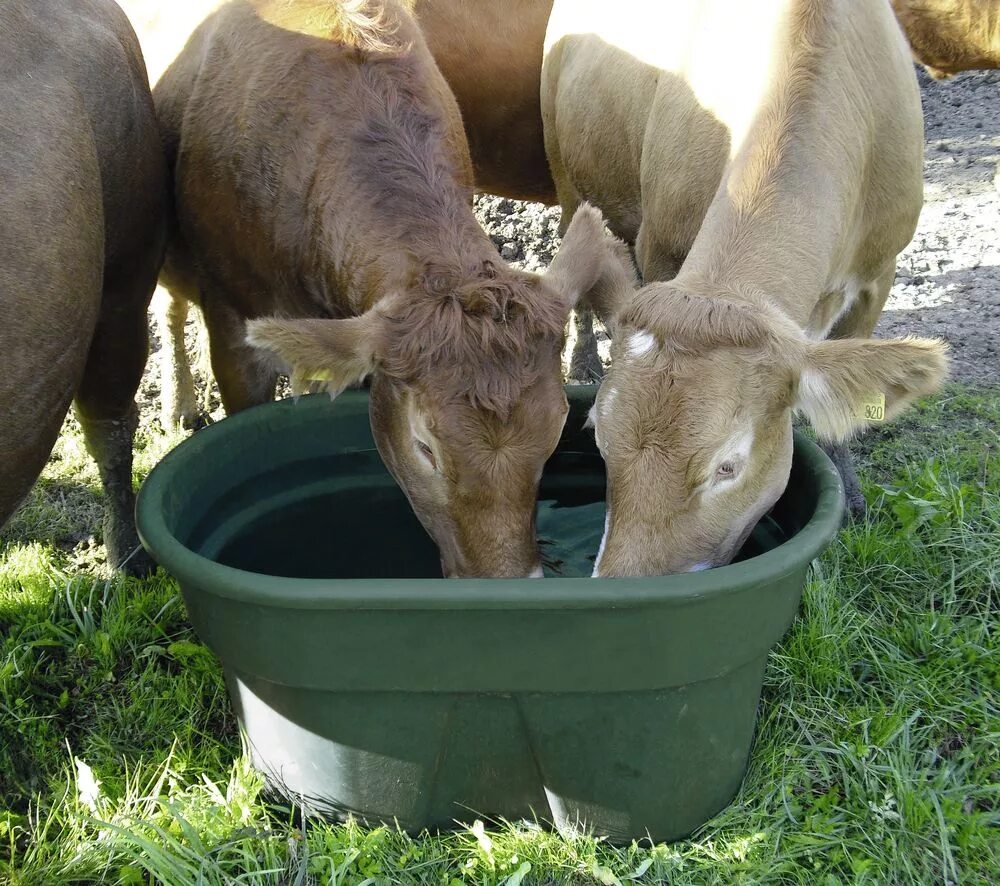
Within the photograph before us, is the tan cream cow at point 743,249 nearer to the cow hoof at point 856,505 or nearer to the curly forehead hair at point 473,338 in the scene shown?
the cow hoof at point 856,505

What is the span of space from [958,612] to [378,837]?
211cm

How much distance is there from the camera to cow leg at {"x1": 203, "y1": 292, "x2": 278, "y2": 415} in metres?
3.70

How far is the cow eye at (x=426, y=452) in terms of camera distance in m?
2.66

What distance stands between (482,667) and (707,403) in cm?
85

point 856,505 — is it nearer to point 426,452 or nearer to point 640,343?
point 640,343

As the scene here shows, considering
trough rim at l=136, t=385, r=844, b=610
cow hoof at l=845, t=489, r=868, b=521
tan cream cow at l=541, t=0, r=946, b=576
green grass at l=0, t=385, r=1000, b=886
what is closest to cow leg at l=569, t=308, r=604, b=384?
tan cream cow at l=541, t=0, r=946, b=576

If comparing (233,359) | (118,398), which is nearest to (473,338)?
(233,359)

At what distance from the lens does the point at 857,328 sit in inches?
154

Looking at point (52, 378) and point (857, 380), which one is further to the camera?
point (52, 378)

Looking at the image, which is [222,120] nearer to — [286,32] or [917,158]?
[286,32]

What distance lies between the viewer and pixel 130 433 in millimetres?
3916

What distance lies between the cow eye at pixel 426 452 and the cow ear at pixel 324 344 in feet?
0.80

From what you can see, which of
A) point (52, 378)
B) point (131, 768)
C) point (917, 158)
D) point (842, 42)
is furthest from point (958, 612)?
point (52, 378)

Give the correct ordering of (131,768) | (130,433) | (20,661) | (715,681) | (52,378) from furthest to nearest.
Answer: (130,433) → (20,661) → (131,768) → (52,378) → (715,681)
